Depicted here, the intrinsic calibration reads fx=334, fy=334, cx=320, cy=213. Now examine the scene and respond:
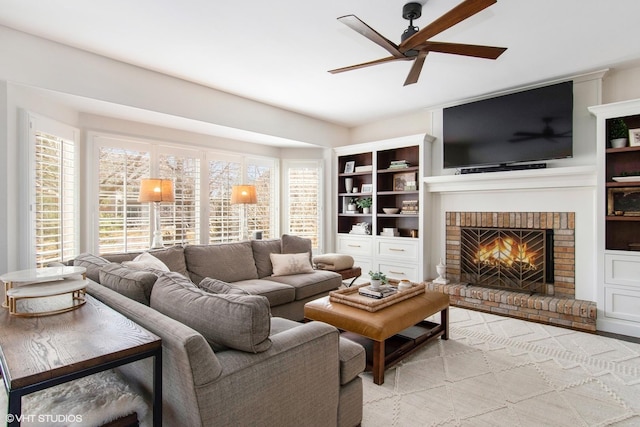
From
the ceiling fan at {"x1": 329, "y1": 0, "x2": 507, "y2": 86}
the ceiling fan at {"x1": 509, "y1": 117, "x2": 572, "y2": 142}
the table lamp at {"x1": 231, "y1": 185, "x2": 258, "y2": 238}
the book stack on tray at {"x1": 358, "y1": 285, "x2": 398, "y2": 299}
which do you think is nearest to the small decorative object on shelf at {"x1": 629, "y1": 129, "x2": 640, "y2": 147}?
the ceiling fan at {"x1": 509, "y1": 117, "x2": 572, "y2": 142}

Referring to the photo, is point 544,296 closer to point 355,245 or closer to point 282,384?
point 355,245

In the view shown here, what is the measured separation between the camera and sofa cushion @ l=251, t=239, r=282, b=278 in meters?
4.00

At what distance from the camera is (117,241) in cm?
396

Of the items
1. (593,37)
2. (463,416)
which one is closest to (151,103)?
(463,416)

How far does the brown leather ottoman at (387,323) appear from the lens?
94.2 inches

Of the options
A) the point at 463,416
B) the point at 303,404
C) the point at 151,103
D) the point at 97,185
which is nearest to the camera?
the point at 303,404

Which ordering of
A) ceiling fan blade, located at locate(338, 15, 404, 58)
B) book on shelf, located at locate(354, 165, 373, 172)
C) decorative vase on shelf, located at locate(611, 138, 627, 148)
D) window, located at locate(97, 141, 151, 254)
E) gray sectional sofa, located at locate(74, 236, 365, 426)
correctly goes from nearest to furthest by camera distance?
gray sectional sofa, located at locate(74, 236, 365, 426) → ceiling fan blade, located at locate(338, 15, 404, 58) → decorative vase on shelf, located at locate(611, 138, 627, 148) → window, located at locate(97, 141, 151, 254) → book on shelf, located at locate(354, 165, 373, 172)

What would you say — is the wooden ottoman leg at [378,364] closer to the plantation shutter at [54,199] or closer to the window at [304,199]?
the plantation shutter at [54,199]

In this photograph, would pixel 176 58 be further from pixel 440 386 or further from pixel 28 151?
pixel 440 386

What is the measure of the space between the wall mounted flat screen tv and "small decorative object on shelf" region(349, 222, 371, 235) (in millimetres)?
1596

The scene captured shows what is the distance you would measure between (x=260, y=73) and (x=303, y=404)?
10.6ft

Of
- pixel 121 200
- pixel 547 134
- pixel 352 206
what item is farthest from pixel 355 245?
pixel 121 200

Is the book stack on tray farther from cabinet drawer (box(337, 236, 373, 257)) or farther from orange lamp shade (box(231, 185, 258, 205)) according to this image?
cabinet drawer (box(337, 236, 373, 257))

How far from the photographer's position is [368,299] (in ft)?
9.08
